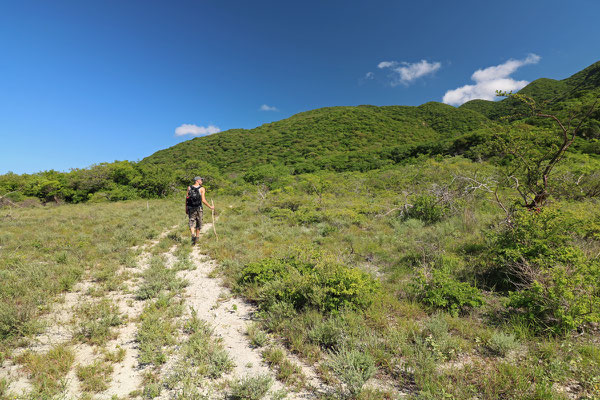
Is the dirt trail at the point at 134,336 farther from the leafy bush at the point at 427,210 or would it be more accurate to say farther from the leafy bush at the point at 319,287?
the leafy bush at the point at 427,210

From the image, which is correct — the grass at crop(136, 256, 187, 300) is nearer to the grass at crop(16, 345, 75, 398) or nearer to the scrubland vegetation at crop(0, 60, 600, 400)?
the scrubland vegetation at crop(0, 60, 600, 400)

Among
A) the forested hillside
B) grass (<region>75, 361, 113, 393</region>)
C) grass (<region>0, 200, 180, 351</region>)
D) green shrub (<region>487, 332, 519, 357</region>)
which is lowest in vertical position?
green shrub (<region>487, 332, 519, 357</region>)

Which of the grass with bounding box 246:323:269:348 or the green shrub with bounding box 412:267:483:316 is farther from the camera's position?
the green shrub with bounding box 412:267:483:316

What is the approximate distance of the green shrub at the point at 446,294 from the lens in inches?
148

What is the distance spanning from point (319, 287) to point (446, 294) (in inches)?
82.7

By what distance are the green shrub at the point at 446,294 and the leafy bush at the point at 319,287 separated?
81 cm

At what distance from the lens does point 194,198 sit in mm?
7945

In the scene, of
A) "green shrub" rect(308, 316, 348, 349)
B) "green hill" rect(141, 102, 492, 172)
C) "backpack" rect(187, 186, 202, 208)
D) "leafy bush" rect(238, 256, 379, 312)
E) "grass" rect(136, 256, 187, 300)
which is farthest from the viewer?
"green hill" rect(141, 102, 492, 172)

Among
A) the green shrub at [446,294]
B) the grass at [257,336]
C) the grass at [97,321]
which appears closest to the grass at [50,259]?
the grass at [97,321]

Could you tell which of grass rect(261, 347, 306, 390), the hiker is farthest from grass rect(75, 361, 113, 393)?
the hiker

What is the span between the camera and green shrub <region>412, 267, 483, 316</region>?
12.4 feet

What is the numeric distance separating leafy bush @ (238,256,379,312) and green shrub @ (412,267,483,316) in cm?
81

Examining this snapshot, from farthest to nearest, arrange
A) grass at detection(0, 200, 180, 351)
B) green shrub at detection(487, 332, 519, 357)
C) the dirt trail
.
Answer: grass at detection(0, 200, 180, 351), green shrub at detection(487, 332, 519, 357), the dirt trail

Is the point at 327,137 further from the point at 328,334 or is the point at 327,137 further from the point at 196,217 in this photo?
the point at 328,334
